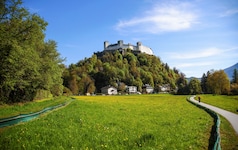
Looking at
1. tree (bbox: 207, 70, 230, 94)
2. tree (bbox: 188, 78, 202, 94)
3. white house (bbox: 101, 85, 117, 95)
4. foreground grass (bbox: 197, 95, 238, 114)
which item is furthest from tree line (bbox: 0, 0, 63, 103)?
white house (bbox: 101, 85, 117, 95)

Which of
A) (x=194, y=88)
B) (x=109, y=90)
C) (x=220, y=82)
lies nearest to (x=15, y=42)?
(x=220, y=82)

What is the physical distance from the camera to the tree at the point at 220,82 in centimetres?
11119

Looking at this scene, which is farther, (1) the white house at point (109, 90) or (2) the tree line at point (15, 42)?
(1) the white house at point (109, 90)

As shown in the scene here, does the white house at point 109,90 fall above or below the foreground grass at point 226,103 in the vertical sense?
above

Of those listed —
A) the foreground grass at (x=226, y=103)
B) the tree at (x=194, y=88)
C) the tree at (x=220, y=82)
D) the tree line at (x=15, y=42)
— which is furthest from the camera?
the tree at (x=194, y=88)

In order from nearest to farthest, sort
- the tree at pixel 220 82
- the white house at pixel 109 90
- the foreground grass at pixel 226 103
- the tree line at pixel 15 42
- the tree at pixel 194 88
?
the tree line at pixel 15 42
the foreground grass at pixel 226 103
the tree at pixel 220 82
the tree at pixel 194 88
the white house at pixel 109 90

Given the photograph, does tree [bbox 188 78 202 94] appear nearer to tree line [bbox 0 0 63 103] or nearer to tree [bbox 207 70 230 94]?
tree [bbox 207 70 230 94]

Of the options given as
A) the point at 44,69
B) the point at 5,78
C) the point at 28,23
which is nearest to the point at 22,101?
the point at 44,69

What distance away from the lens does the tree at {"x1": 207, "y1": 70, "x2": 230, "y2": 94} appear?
111188 mm

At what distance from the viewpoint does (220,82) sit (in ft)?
369

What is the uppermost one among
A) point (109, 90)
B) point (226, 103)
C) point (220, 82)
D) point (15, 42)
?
point (15, 42)

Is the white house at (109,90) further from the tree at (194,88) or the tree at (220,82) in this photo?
the tree at (220,82)

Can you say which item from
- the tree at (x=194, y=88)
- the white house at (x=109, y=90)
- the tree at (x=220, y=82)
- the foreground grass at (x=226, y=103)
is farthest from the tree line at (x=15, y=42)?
the white house at (x=109, y=90)

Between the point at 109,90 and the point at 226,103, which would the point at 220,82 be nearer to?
the point at 226,103
